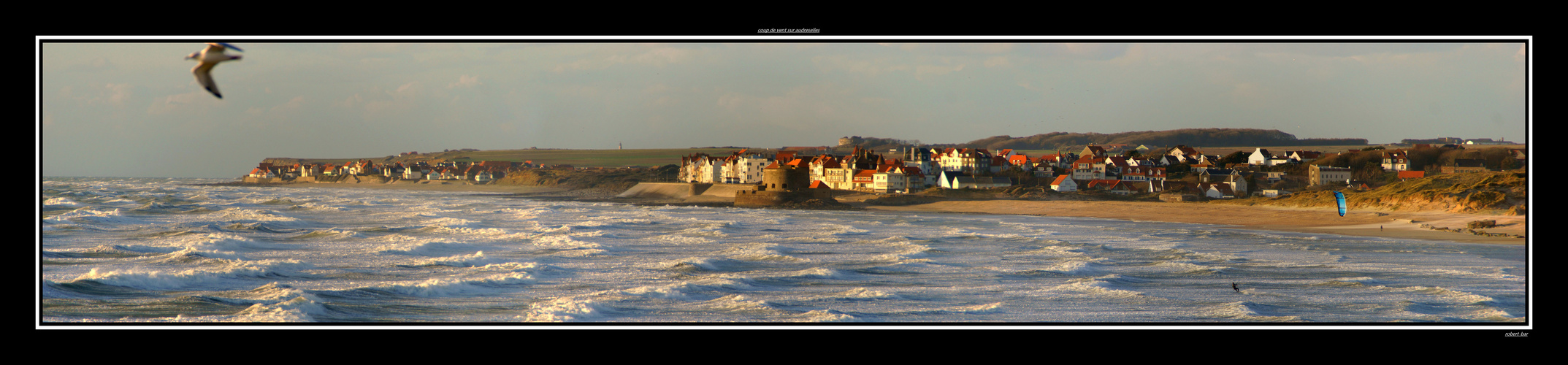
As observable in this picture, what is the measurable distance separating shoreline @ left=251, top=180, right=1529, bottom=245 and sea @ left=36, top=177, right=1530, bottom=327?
2.50 metres

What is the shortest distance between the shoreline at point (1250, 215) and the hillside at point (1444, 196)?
2.42 ft

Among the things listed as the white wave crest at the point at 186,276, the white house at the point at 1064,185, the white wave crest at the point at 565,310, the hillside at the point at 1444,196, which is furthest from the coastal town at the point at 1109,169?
the white wave crest at the point at 186,276

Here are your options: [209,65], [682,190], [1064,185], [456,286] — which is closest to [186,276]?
[456,286]

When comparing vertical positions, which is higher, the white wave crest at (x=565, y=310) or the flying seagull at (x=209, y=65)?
the flying seagull at (x=209, y=65)

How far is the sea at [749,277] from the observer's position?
10367mm

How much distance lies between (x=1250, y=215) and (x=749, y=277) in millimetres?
25706

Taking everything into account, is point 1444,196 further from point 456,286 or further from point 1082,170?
point 456,286

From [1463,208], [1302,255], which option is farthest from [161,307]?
[1463,208]

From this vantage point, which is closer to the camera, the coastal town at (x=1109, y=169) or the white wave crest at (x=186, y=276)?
the white wave crest at (x=186, y=276)

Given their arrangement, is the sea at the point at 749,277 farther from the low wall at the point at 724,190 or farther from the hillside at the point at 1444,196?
the low wall at the point at 724,190

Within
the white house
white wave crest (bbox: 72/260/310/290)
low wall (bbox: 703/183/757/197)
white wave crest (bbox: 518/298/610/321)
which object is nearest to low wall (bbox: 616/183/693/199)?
low wall (bbox: 703/183/757/197)

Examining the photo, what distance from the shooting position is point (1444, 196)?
2948cm

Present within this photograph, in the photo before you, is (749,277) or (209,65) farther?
(749,277)
